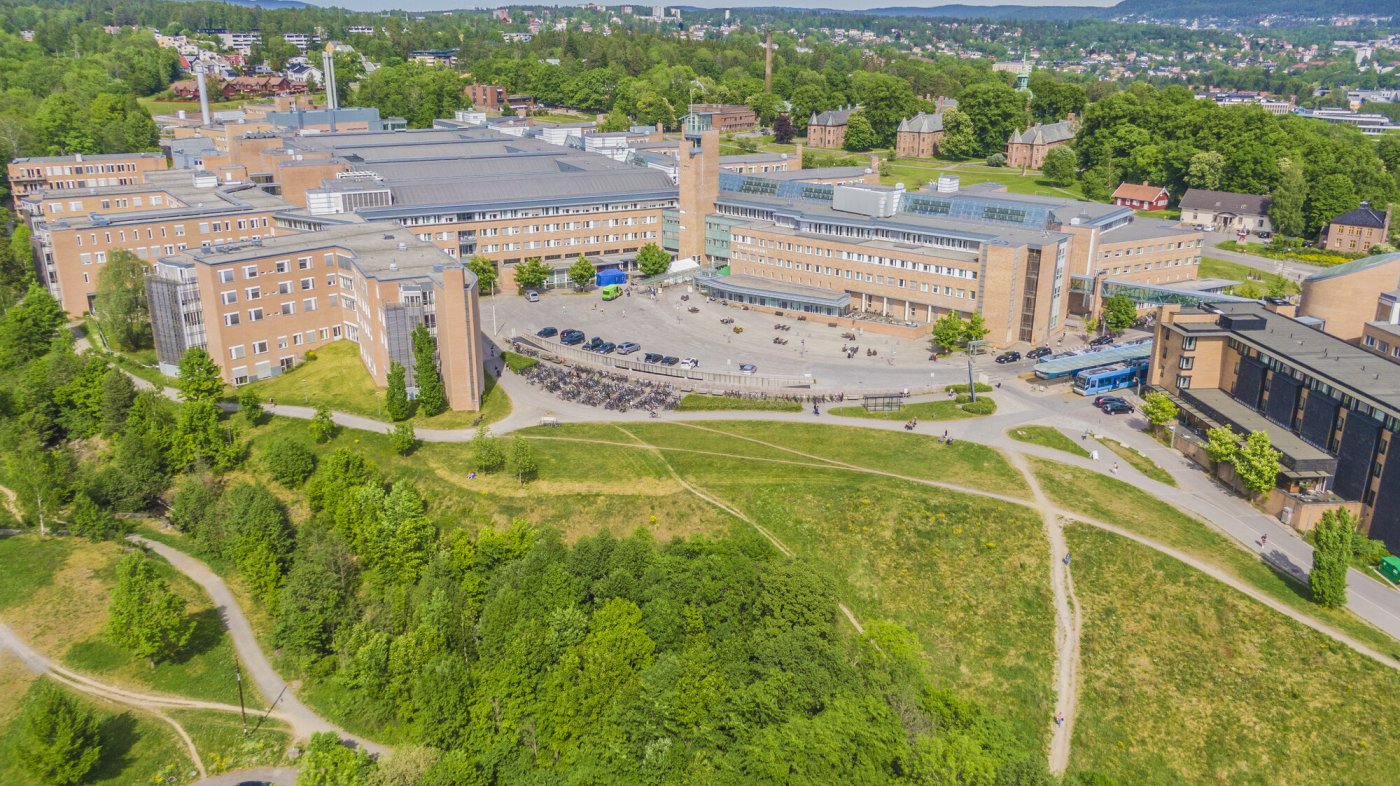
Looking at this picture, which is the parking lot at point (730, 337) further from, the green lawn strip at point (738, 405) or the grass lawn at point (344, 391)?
the grass lawn at point (344, 391)

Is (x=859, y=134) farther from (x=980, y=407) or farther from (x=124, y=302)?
(x=124, y=302)

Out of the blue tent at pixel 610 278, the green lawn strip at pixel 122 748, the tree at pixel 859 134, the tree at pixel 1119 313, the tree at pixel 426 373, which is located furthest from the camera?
the tree at pixel 859 134

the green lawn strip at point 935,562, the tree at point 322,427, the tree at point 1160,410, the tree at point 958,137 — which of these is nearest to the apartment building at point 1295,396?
the tree at point 1160,410

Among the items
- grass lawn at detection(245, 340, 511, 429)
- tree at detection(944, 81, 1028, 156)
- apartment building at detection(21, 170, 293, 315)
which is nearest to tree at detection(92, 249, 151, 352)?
apartment building at detection(21, 170, 293, 315)

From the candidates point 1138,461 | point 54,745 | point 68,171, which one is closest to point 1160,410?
point 1138,461

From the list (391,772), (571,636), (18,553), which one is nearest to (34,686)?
(18,553)

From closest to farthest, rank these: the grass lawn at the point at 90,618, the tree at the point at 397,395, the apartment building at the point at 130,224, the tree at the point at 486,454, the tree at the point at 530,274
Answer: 1. the grass lawn at the point at 90,618
2. the tree at the point at 486,454
3. the tree at the point at 397,395
4. the apartment building at the point at 130,224
5. the tree at the point at 530,274

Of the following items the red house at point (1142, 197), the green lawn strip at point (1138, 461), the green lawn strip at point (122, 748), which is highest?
the red house at point (1142, 197)

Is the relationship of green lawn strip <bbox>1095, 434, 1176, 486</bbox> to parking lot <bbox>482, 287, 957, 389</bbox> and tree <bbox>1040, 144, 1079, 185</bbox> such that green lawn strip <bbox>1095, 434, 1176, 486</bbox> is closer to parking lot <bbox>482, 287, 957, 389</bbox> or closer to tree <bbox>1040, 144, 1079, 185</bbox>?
parking lot <bbox>482, 287, 957, 389</bbox>
